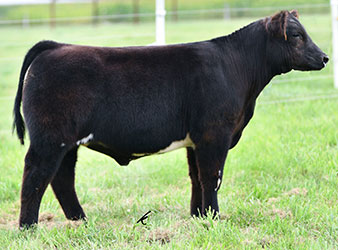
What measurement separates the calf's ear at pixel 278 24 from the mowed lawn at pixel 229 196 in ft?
5.02

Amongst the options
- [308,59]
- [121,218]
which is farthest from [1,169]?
[308,59]

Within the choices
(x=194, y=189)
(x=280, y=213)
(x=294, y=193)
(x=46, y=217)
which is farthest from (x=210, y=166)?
(x=46, y=217)

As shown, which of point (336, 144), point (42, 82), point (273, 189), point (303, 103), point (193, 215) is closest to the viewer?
point (42, 82)

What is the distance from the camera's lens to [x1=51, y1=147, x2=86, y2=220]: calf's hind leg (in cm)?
484

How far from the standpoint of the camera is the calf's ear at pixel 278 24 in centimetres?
477

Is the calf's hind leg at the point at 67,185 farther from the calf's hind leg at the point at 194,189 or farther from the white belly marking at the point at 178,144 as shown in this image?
the calf's hind leg at the point at 194,189

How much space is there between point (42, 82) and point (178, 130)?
122cm

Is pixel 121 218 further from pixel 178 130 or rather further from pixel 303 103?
pixel 303 103

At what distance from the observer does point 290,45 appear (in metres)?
4.85

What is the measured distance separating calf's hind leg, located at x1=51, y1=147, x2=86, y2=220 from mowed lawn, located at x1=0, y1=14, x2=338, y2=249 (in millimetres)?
202

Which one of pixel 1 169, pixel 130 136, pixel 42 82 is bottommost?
pixel 1 169

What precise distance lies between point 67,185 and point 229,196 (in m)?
1.65

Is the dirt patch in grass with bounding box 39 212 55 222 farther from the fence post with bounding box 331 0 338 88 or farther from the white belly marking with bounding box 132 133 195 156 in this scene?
the fence post with bounding box 331 0 338 88

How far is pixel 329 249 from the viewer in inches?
152
